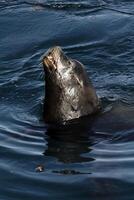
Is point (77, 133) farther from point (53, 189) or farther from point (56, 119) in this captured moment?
point (53, 189)

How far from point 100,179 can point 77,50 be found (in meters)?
4.79

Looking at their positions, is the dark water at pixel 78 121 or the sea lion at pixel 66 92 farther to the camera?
the sea lion at pixel 66 92

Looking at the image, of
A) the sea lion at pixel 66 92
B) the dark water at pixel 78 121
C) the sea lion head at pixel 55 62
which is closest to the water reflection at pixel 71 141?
the dark water at pixel 78 121

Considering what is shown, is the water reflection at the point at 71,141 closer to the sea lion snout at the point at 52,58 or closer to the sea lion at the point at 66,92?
the sea lion at the point at 66,92

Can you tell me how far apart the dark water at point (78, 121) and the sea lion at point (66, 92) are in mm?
165

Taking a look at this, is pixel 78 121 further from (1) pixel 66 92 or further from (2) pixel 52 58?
(2) pixel 52 58

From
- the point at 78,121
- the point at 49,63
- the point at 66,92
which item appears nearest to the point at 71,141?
the point at 78,121

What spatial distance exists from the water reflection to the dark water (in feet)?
0.03

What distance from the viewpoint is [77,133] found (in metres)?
7.70

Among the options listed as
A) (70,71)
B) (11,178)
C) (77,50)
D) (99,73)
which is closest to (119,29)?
(77,50)

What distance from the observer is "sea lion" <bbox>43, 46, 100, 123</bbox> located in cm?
780

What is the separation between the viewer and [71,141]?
24.4ft

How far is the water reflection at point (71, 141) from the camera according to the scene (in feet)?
22.9

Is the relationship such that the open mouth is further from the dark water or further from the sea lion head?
the dark water
